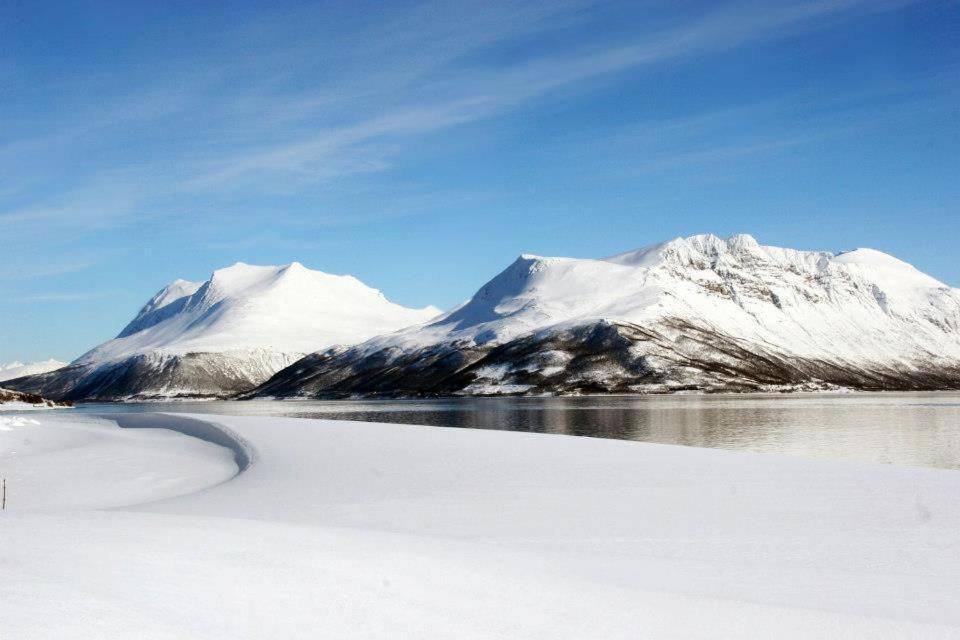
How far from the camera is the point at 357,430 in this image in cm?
4847

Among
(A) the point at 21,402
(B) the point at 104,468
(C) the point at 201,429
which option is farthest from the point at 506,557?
(A) the point at 21,402

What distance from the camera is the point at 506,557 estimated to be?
43.9ft

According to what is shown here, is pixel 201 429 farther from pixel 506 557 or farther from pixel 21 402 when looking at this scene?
pixel 21 402

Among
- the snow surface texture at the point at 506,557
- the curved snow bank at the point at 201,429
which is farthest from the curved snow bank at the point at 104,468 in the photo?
the snow surface texture at the point at 506,557

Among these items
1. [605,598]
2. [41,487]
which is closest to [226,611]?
[605,598]

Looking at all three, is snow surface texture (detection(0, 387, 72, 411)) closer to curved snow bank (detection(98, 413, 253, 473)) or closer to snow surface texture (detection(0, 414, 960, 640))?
curved snow bank (detection(98, 413, 253, 473))

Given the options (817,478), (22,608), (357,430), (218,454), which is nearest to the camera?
(22,608)

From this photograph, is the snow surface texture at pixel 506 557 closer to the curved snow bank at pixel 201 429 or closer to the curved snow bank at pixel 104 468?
the curved snow bank at pixel 104 468

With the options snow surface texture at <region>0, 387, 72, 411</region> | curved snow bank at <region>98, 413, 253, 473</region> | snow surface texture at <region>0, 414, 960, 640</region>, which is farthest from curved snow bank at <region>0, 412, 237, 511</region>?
snow surface texture at <region>0, 387, 72, 411</region>

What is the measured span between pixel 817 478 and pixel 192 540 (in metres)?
19.3

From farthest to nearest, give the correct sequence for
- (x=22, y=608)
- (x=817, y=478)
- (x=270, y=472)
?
(x=270, y=472) → (x=817, y=478) → (x=22, y=608)

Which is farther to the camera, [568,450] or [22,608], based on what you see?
[568,450]

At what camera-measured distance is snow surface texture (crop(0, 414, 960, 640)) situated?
358 inches

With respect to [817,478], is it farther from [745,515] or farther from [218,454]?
[218,454]
